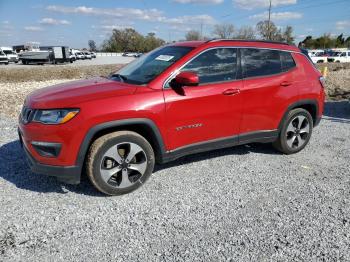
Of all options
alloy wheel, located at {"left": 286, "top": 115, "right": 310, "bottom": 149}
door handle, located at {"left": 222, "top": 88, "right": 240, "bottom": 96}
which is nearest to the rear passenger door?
door handle, located at {"left": 222, "top": 88, "right": 240, "bottom": 96}

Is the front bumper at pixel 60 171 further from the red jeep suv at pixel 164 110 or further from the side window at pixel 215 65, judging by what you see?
the side window at pixel 215 65

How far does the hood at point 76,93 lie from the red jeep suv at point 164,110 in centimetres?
1

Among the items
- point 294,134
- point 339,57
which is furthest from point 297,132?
point 339,57

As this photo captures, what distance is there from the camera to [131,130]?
12.6 feet

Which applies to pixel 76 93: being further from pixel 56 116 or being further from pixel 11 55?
pixel 11 55

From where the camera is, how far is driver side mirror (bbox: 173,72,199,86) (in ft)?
12.1

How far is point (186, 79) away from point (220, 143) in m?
1.12

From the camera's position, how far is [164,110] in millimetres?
3760

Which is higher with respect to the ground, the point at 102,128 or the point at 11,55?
the point at 11,55

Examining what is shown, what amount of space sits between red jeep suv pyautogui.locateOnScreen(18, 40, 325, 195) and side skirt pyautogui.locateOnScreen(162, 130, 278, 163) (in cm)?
1

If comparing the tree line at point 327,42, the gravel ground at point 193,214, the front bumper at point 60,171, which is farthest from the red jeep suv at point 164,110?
the tree line at point 327,42

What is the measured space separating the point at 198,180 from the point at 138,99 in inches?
53.6

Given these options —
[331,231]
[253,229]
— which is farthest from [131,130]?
[331,231]

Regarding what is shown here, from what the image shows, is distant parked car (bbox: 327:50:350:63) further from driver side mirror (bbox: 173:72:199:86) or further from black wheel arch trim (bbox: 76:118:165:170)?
black wheel arch trim (bbox: 76:118:165:170)
